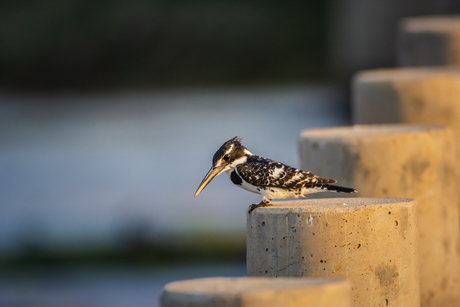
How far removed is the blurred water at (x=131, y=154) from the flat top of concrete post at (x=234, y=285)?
8371mm

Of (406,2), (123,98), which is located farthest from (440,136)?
(123,98)

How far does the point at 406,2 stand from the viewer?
23.2 m

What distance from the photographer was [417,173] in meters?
7.01

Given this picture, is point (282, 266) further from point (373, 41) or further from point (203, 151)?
point (373, 41)

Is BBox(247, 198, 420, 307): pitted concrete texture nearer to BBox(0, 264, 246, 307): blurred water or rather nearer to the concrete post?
the concrete post

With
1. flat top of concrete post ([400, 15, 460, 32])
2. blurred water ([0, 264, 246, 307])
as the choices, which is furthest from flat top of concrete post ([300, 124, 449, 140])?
flat top of concrete post ([400, 15, 460, 32])

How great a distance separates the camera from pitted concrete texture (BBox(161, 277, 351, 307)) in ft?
12.8

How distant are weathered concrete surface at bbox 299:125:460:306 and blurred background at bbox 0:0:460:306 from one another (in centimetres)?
374

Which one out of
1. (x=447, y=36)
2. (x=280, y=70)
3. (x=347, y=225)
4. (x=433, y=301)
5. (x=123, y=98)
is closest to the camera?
(x=347, y=225)

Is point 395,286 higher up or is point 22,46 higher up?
point 22,46

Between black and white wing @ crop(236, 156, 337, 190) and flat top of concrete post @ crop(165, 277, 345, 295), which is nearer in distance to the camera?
flat top of concrete post @ crop(165, 277, 345, 295)

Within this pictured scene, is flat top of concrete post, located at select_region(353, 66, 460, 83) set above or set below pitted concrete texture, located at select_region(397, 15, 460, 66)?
below

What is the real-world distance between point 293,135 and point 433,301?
15521mm

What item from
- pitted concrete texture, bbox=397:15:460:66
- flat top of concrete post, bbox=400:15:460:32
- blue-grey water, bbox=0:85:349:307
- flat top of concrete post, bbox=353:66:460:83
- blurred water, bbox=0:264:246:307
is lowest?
blurred water, bbox=0:264:246:307
